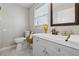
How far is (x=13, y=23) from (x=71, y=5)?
1.87 meters

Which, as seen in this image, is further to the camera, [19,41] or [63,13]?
[19,41]

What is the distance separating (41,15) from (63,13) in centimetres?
111

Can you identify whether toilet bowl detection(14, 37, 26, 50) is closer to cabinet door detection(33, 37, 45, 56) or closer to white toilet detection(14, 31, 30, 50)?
white toilet detection(14, 31, 30, 50)

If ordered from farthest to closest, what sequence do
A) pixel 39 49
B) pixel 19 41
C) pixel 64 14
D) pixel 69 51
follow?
1. pixel 19 41
2. pixel 64 14
3. pixel 39 49
4. pixel 69 51

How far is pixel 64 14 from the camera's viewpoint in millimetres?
1968

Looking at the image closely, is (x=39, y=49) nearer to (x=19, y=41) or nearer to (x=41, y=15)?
(x=19, y=41)

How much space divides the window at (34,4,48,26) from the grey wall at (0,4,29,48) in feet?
1.25

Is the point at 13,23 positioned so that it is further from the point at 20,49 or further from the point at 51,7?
the point at 51,7

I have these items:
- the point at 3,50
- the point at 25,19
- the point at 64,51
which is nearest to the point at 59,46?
the point at 64,51

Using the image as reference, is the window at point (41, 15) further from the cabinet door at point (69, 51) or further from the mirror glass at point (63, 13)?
the cabinet door at point (69, 51)

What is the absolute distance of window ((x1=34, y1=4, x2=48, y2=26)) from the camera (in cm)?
277

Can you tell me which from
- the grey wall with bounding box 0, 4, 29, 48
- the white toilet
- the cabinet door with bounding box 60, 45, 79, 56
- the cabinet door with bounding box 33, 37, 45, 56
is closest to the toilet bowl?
the white toilet

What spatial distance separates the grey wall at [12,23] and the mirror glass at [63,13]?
98 cm

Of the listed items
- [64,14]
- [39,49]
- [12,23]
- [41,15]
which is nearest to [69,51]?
[39,49]
